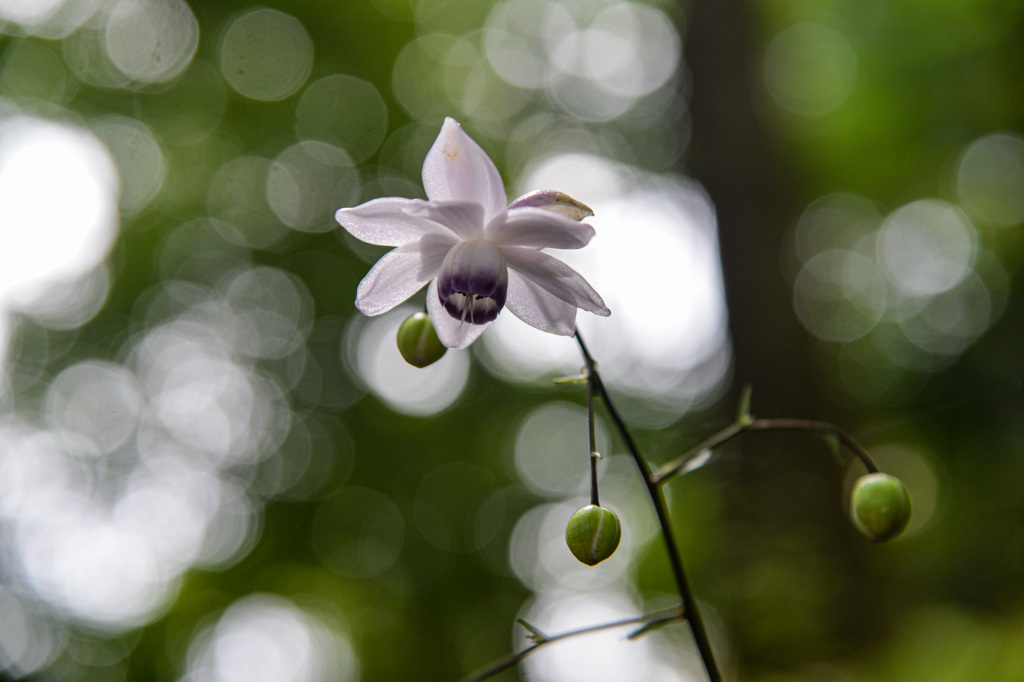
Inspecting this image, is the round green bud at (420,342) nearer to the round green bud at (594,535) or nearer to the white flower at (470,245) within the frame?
the white flower at (470,245)

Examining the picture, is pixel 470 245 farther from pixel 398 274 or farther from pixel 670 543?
pixel 670 543

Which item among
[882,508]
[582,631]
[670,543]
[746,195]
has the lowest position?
[582,631]

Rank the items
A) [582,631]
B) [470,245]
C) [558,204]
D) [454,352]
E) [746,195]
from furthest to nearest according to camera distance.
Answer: [454,352], [746,195], [582,631], [470,245], [558,204]

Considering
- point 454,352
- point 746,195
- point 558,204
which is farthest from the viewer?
point 454,352

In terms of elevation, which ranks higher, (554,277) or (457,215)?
(457,215)

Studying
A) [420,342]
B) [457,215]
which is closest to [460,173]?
[457,215]

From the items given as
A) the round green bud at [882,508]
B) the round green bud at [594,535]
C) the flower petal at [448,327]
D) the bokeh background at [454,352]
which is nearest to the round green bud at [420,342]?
the flower petal at [448,327]

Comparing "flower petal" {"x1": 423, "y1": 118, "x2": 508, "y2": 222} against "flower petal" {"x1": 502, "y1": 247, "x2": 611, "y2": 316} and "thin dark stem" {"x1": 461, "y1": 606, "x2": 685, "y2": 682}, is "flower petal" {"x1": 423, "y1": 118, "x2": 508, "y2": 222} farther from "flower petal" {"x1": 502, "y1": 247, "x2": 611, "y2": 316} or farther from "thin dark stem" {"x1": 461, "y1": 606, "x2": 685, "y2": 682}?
"thin dark stem" {"x1": 461, "y1": 606, "x2": 685, "y2": 682}

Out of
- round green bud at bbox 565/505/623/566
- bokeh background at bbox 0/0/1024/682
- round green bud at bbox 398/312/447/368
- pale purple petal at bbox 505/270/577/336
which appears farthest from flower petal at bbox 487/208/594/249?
bokeh background at bbox 0/0/1024/682
